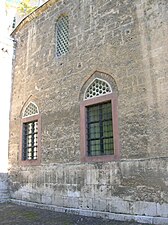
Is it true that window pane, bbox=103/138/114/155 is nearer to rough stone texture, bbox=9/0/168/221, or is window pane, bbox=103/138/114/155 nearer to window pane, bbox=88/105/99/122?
rough stone texture, bbox=9/0/168/221

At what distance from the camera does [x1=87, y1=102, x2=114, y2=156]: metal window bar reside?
225 inches

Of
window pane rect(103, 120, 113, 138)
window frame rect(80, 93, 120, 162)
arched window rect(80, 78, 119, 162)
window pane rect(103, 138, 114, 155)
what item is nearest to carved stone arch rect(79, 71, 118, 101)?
arched window rect(80, 78, 119, 162)

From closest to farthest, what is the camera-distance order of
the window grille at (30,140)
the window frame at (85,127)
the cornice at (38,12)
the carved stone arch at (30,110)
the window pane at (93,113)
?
the window frame at (85,127)
the window pane at (93,113)
the window grille at (30,140)
the carved stone arch at (30,110)
the cornice at (38,12)

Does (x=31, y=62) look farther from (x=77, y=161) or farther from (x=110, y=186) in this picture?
(x=110, y=186)

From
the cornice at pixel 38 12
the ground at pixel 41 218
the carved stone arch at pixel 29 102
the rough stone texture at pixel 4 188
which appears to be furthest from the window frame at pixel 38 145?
the cornice at pixel 38 12

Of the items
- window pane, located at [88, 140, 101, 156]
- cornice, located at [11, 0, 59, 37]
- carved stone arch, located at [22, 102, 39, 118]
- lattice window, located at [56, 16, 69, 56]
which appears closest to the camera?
A: window pane, located at [88, 140, 101, 156]

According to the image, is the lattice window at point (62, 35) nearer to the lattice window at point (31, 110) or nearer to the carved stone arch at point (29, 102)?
the carved stone arch at point (29, 102)

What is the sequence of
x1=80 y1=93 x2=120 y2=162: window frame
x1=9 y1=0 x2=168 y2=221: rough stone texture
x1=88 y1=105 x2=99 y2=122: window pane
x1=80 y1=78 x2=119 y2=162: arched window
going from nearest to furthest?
x1=9 y1=0 x2=168 y2=221: rough stone texture, x1=80 y1=93 x2=120 y2=162: window frame, x1=80 y1=78 x2=119 y2=162: arched window, x1=88 y1=105 x2=99 y2=122: window pane

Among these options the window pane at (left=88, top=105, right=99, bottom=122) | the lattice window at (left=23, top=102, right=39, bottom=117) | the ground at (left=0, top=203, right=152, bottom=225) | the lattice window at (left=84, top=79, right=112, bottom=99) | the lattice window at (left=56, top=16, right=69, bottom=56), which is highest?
the lattice window at (left=56, top=16, right=69, bottom=56)

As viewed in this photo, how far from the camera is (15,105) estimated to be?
8.58 meters

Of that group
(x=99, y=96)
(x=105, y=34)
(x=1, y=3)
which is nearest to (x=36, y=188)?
(x=99, y=96)

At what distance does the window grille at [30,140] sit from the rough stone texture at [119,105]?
329mm

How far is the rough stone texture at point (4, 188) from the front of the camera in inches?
306

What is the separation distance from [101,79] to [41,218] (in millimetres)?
3505
